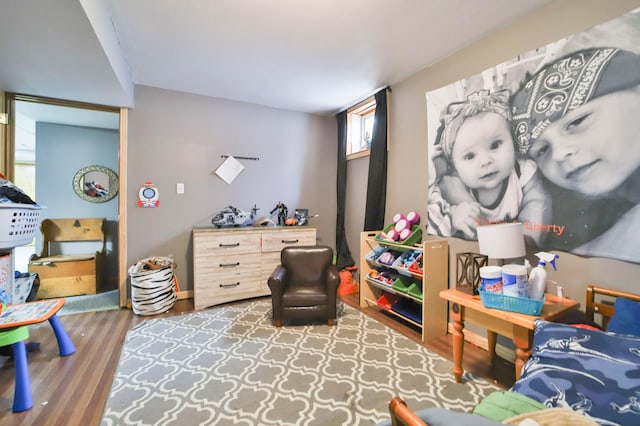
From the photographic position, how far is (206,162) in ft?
11.0

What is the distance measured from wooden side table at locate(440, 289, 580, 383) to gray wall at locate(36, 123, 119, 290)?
14.5ft

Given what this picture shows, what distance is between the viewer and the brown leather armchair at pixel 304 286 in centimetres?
244

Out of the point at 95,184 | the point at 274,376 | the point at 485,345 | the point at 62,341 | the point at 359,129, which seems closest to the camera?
the point at 274,376

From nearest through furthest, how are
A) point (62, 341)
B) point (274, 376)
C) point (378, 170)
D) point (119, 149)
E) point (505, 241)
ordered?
point (505, 241), point (274, 376), point (62, 341), point (119, 149), point (378, 170)

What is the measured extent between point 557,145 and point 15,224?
3685mm

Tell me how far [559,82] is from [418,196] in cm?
133

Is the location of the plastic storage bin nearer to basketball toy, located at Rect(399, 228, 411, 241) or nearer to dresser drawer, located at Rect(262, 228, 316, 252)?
basketball toy, located at Rect(399, 228, 411, 241)

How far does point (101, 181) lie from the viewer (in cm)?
400

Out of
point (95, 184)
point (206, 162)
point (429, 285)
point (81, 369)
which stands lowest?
point (81, 369)

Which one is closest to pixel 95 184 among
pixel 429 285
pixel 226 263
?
pixel 226 263

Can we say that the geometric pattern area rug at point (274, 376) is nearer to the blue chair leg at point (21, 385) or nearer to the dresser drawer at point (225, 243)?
the blue chair leg at point (21, 385)

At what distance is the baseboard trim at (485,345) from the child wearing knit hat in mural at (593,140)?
0.91 metres

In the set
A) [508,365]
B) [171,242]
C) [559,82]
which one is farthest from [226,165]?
[508,365]

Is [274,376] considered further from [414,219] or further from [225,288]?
[414,219]
